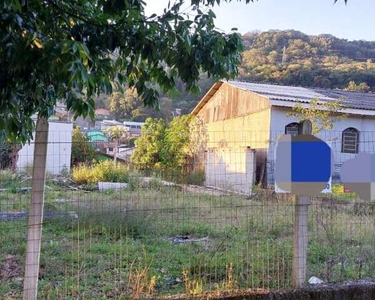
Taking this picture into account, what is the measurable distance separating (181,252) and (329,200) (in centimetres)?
201

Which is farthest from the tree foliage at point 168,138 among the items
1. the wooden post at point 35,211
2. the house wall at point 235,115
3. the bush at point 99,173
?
the wooden post at point 35,211

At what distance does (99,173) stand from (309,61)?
27161 mm

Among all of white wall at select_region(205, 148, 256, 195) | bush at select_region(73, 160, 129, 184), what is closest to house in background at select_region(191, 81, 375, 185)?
bush at select_region(73, 160, 129, 184)

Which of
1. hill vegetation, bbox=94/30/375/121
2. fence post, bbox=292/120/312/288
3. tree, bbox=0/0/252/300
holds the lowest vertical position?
fence post, bbox=292/120/312/288

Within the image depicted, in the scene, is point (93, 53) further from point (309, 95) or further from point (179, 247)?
point (309, 95)

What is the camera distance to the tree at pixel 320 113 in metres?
14.1

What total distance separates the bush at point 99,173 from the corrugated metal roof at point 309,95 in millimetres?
12125

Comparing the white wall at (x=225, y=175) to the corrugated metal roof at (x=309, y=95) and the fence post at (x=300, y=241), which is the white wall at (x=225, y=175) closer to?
the fence post at (x=300, y=241)

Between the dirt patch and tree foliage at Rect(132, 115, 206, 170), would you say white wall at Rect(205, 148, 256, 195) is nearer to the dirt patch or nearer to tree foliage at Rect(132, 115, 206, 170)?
the dirt patch

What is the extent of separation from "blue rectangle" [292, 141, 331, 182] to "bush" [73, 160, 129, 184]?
2068 millimetres

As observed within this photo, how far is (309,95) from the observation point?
19.0 m

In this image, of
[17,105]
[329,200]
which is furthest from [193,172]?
[17,105]

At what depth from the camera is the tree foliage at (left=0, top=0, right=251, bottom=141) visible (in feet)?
7.45

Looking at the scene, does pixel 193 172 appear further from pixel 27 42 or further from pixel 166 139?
pixel 166 139
